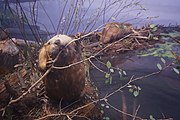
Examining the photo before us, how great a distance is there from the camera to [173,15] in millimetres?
8625

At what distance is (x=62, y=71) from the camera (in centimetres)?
236

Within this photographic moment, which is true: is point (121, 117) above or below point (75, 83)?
below

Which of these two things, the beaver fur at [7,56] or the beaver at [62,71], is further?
the beaver fur at [7,56]

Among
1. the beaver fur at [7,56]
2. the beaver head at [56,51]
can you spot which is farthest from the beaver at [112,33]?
the beaver head at [56,51]

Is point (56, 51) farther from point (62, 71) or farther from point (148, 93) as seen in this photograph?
point (148, 93)

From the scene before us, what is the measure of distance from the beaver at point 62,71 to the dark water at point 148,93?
49 centimetres

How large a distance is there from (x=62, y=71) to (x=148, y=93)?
47.9 inches

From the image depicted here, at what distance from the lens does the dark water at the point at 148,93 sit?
2.53 meters

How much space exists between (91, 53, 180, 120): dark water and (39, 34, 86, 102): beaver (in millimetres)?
491

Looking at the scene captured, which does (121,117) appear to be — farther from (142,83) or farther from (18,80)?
(18,80)

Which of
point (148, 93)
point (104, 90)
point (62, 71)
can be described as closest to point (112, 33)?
point (104, 90)

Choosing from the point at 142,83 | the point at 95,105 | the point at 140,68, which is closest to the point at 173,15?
the point at 140,68

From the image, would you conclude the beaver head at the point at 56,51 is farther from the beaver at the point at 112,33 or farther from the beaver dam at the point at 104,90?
the beaver at the point at 112,33

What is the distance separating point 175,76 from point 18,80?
2191 millimetres
